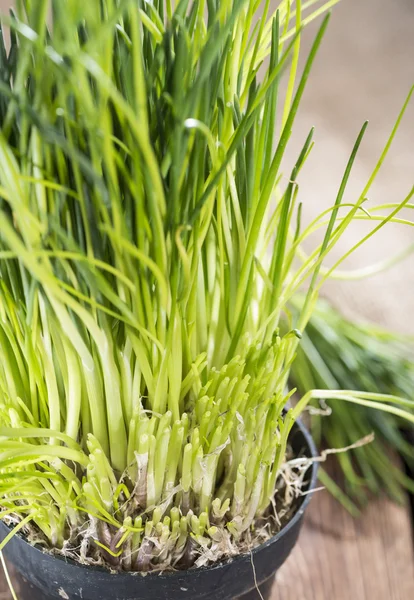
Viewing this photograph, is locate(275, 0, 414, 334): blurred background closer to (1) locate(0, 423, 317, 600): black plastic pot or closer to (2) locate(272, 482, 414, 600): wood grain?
(2) locate(272, 482, 414, 600): wood grain

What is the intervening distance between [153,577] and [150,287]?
Answer: 0.38ft

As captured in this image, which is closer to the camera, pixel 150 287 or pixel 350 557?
pixel 150 287

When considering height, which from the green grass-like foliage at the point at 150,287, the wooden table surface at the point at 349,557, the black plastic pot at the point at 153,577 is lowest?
the wooden table surface at the point at 349,557

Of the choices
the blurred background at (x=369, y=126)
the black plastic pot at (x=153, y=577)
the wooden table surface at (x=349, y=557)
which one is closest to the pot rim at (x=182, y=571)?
the black plastic pot at (x=153, y=577)

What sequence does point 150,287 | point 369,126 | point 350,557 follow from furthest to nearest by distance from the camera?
1. point 369,126
2. point 350,557
3. point 150,287

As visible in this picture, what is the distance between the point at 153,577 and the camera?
260mm

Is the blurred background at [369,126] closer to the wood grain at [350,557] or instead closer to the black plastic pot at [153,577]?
the wood grain at [350,557]

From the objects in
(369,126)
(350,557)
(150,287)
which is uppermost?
(369,126)

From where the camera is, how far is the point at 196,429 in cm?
25

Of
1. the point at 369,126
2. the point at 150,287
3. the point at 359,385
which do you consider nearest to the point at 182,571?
the point at 150,287

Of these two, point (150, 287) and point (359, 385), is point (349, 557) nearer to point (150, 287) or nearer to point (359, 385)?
point (359, 385)

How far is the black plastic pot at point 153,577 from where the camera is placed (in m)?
0.26

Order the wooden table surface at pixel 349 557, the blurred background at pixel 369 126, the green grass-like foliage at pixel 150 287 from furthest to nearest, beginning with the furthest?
the blurred background at pixel 369 126 < the wooden table surface at pixel 349 557 < the green grass-like foliage at pixel 150 287

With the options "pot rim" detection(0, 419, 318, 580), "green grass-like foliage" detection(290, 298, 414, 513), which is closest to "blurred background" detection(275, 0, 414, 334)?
"green grass-like foliage" detection(290, 298, 414, 513)
